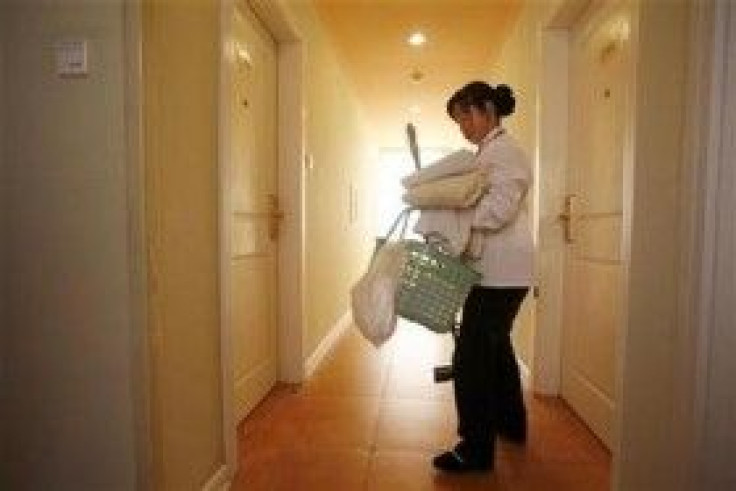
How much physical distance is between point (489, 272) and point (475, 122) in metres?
0.56

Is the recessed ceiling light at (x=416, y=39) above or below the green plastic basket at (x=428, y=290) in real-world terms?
above

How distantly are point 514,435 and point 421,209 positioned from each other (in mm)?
1045

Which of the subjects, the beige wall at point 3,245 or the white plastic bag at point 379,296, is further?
the white plastic bag at point 379,296

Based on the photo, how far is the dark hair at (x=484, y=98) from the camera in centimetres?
A: 217

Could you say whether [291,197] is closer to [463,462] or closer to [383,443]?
[383,443]

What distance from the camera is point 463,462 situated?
6.99ft

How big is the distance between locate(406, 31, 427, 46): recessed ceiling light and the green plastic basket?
2739 mm

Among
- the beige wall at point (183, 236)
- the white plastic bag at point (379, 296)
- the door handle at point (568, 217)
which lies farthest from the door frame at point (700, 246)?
the door handle at point (568, 217)

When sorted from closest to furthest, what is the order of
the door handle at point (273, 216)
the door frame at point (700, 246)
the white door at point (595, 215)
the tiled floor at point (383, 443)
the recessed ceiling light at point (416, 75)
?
the door frame at point (700, 246), the tiled floor at point (383, 443), the white door at point (595, 215), the door handle at point (273, 216), the recessed ceiling light at point (416, 75)

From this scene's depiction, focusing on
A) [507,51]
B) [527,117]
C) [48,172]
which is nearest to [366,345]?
[527,117]

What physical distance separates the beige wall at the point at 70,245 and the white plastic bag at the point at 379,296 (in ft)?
2.47

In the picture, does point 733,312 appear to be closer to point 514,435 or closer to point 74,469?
point 514,435

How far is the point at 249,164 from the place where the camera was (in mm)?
2799

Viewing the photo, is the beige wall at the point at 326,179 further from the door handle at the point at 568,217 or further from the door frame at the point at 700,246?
the door frame at the point at 700,246
